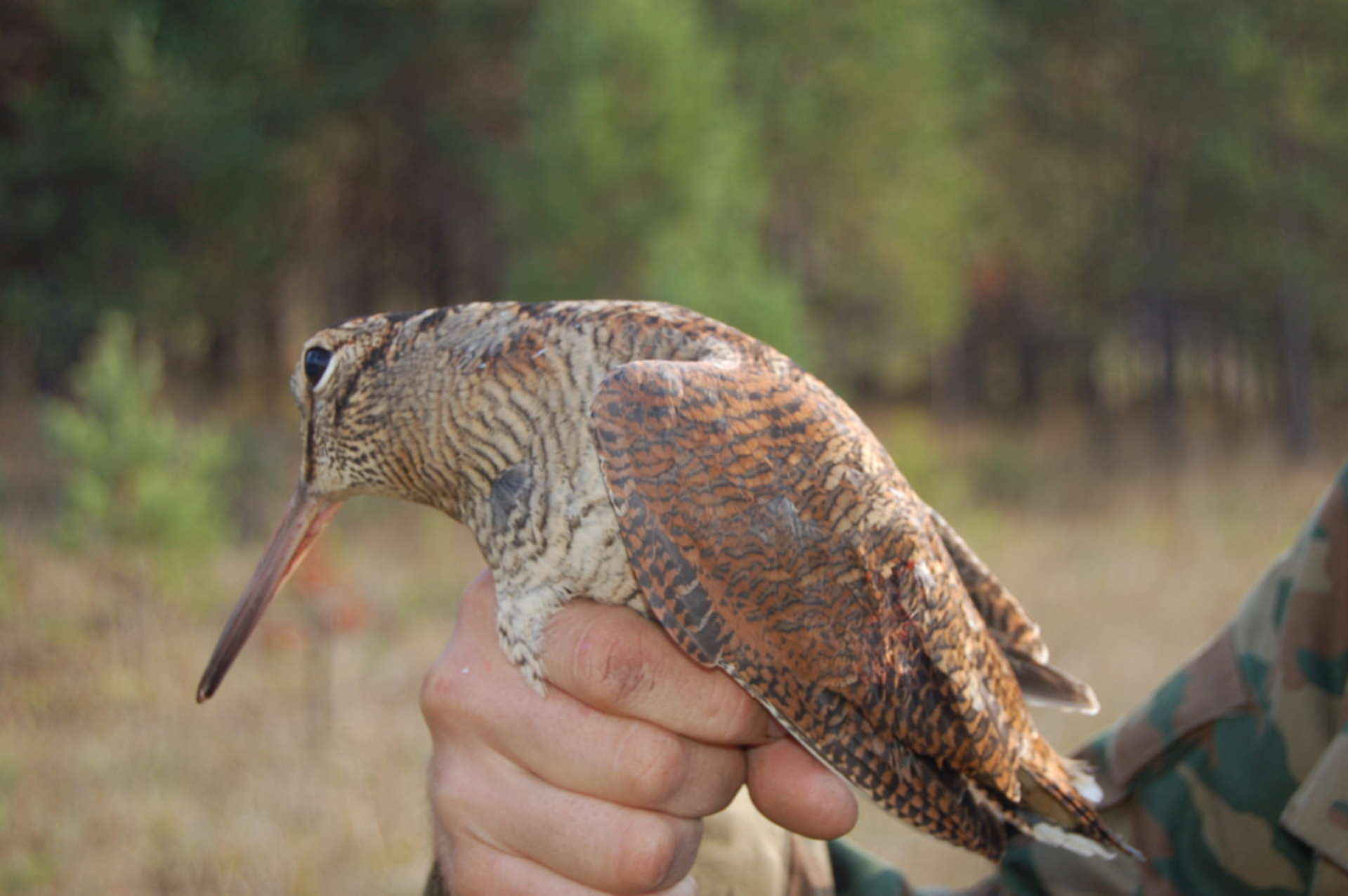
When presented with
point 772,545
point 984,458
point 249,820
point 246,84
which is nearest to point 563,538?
point 772,545

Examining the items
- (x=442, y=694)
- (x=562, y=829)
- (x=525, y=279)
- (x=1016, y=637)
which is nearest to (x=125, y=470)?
(x=525, y=279)

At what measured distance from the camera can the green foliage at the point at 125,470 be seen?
708 cm

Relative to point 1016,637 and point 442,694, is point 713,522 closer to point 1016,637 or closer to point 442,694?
point 442,694

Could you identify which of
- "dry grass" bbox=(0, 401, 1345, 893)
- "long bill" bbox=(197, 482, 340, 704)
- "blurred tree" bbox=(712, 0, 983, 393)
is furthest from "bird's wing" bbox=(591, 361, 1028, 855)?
"blurred tree" bbox=(712, 0, 983, 393)

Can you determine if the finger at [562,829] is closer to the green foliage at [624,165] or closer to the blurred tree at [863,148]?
the green foliage at [624,165]

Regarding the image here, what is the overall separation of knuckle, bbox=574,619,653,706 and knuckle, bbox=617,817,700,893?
0.72ft

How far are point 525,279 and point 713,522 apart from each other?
10.9 m

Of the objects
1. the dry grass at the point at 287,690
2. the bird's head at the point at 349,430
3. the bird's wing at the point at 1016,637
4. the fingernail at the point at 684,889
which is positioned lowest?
the dry grass at the point at 287,690

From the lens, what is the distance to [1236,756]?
213 cm

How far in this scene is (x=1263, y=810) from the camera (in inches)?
81.6

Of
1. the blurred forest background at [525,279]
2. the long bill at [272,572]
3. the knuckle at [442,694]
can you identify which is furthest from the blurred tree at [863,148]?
the knuckle at [442,694]

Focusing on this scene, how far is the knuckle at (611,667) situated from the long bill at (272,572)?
0.80 m

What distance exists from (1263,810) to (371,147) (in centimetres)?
2105

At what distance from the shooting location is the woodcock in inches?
73.7
